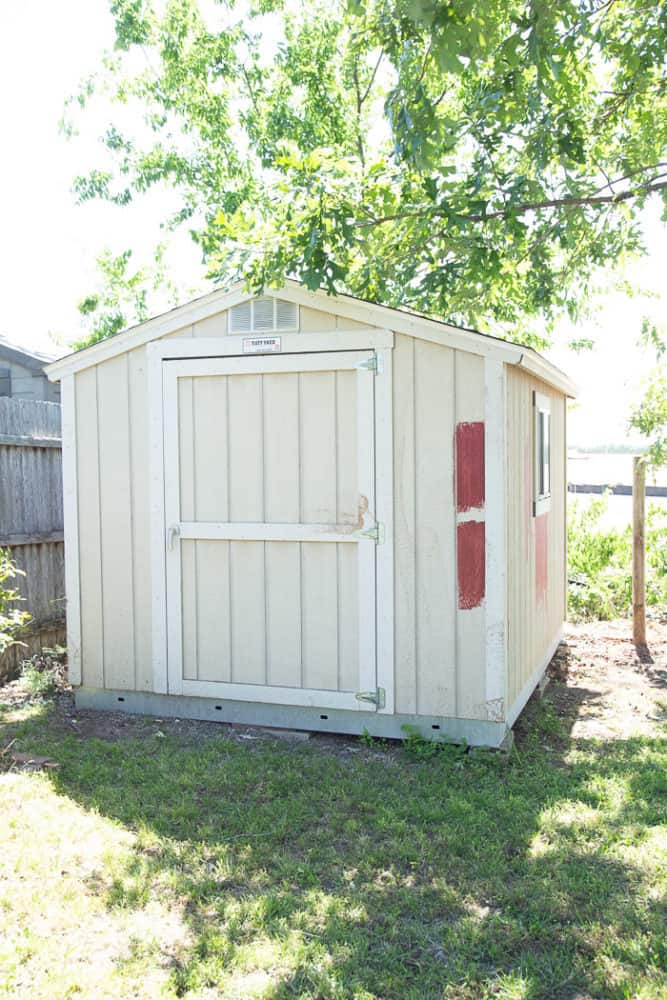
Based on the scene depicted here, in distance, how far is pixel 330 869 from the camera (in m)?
3.54

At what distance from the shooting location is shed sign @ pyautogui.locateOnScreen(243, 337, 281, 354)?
526 cm

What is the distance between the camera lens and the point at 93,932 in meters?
3.03

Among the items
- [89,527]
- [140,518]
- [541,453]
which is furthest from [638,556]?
[89,527]

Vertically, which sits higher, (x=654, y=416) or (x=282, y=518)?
(x=654, y=416)

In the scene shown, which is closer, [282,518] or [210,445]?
[282,518]

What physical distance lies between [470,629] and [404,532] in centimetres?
66

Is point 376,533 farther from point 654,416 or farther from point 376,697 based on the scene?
point 654,416

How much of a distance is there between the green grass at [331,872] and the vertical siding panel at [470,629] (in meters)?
0.29

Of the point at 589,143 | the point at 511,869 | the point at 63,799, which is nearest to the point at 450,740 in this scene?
the point at 511,869

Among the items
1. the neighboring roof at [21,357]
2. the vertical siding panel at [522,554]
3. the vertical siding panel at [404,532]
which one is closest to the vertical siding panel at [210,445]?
the vertical siding panel at [404,532]

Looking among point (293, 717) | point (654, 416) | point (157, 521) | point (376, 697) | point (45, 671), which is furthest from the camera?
point (654, 416)

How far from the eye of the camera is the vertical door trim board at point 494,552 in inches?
190

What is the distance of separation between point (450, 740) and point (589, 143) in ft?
15.7

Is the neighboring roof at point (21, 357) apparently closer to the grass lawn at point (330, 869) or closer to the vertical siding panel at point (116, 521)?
the vertical siding panel at point (116, 521)
